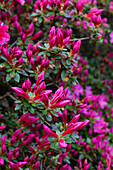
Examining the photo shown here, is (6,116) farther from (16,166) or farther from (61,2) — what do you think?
(61,2)

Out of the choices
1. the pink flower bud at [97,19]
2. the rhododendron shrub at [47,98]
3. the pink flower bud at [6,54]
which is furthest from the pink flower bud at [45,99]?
the pink flower bud at [97,19]

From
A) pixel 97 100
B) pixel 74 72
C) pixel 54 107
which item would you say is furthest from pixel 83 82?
pixel 54 107

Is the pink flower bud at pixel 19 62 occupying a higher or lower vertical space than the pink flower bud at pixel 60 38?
lower

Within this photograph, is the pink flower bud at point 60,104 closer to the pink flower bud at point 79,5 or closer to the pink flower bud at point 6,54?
the pink flower bud at point 6,54

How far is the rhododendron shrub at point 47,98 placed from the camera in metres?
1.62

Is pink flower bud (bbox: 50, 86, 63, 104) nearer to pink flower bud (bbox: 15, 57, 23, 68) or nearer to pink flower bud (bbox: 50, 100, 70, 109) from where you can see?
pink flower bud (bbox: 50, 100, 70, 109)

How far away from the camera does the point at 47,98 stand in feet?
5.01

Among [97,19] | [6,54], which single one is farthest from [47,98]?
[97,19]

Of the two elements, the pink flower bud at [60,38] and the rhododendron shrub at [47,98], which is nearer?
the rhododendron shrub at [47,98]

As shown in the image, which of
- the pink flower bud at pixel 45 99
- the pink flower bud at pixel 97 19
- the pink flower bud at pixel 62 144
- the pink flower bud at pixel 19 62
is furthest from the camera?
the pink flower bud at pixel 97 19

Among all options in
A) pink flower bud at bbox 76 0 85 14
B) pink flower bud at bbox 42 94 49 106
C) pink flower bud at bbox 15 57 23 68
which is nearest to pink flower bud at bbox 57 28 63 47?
pink flower bud at bbox 15 57 23 68

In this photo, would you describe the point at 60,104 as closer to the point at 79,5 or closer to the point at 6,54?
the point at 6,54

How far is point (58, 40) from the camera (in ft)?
5.81

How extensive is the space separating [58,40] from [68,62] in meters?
0.22
